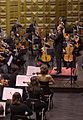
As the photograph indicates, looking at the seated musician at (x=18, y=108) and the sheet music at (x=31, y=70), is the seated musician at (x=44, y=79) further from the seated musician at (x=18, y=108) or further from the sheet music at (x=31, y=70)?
the seated musician at (x=18, y=108)

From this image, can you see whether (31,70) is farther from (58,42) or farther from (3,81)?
(58,42)

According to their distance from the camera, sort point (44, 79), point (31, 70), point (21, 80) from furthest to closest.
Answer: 1. point (31, 70)
2. point (44, 79)
3. point (21, 80)

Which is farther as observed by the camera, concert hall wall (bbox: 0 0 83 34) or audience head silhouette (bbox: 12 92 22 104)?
concert hall wall (bbox: 0 0 83 34)

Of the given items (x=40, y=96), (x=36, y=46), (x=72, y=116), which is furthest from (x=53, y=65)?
(x=40, y=96)

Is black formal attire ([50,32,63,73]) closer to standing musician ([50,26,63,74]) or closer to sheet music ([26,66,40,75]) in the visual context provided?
standing musician ([50,26,63,74])

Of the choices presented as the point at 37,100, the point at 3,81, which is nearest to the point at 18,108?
the point at 37,100

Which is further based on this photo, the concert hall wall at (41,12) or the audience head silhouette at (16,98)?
the concert hall wall at (41,12)

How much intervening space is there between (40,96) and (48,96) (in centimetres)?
87

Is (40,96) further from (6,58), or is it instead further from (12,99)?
(6,58)

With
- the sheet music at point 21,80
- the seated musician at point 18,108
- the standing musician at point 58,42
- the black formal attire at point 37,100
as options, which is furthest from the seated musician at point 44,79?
the standing musician at point 58,42

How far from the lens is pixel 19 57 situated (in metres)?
18.1

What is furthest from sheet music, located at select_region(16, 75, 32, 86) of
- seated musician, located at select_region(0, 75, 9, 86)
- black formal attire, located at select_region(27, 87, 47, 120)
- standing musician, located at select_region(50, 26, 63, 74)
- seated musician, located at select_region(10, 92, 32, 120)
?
standing musician, located at select_region(50, 26, 63, 74)

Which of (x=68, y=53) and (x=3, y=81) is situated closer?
(x=3, y=81)

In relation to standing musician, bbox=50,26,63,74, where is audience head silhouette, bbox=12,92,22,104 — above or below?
below
